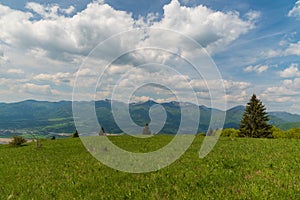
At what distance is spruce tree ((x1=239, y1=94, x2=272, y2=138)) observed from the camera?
94.3m

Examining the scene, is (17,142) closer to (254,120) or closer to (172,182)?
(172,182)

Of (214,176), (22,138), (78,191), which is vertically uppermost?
(214,176)

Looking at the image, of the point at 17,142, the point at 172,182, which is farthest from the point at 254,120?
the point at 172,182

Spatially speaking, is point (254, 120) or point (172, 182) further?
point (254, 120)

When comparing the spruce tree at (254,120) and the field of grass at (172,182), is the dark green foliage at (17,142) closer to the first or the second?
the field of grass at (172,182)

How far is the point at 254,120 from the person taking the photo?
95.7 meters

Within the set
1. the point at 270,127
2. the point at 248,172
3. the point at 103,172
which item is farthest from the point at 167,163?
the point at 270,127

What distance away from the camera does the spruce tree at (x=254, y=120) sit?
94.3 meters

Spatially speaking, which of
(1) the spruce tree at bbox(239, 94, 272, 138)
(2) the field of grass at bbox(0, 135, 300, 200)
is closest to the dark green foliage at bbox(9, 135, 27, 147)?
(2) the field of grass at bbox(0, 135, 300, 200)

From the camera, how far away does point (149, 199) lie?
8648mm

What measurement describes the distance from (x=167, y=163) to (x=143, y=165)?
1.53 metres

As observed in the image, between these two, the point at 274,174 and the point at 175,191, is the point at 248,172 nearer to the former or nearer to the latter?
the point at 274,174

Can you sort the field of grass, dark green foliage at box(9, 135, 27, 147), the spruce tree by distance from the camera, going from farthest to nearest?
the spruce tree, dark green foliage at box(9, 135, 27, 147), the field of grass

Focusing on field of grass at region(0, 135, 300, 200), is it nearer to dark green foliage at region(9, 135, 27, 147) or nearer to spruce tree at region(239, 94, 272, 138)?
dark green foliage at region(9, 135, 27, 147)
